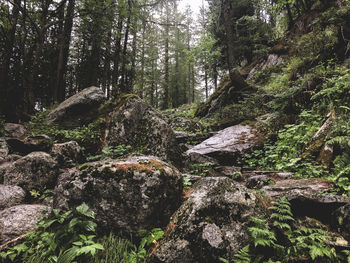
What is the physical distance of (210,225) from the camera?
221 centimetres

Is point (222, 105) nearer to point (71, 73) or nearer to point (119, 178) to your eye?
point (119, 178)

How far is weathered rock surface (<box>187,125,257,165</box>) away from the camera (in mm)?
5906

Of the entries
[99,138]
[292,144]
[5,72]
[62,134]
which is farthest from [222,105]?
[5,72]

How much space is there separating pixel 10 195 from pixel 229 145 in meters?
5.92

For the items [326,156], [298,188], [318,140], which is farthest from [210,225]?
[318,140]

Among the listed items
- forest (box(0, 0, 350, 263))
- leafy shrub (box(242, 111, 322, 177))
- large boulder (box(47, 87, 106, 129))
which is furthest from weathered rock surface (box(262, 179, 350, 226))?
large boulder (box(47, 87, 106, 129))

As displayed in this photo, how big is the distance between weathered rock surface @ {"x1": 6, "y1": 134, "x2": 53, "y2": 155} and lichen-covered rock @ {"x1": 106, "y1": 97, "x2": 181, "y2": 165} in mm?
1853

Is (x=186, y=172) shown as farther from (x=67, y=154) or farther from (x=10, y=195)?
(x=10, y=195)

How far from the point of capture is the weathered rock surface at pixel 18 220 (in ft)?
8.48

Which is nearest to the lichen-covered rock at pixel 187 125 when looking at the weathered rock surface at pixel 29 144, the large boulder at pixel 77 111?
the large boulder at pixel 77 111

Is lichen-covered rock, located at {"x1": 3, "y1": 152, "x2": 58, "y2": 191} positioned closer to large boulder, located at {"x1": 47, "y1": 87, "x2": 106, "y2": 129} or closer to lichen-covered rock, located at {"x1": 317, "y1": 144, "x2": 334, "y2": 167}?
large boulder, located at {"x1": 47, "y1": 87, "x2": 106, "y2": 129}

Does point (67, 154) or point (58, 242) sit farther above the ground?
point (67, 154)

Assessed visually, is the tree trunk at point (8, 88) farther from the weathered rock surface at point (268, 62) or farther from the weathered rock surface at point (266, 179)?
the weathered rock surface at point (268, 62)

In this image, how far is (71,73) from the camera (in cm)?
1838
